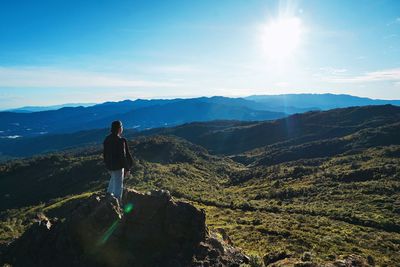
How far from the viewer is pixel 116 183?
18297 mm

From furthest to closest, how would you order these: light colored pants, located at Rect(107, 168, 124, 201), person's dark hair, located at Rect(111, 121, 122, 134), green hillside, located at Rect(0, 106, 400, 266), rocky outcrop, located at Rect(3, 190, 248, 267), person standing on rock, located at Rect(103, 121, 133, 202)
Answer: green hillside, located at Rect(0, 106, 400, 266) → light colored pants, located at Rect(107, 168, 124, 201) → person standing on rock, located at Rect(103, 121, 133, 202) → person's dark hair, located at Rect(111, 121, 122, 134) → rocky outcrop, located at Rect(3, 190, 248, 267)

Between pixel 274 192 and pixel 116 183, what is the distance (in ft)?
269

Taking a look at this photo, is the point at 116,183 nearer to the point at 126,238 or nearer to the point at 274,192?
the point at 126,238

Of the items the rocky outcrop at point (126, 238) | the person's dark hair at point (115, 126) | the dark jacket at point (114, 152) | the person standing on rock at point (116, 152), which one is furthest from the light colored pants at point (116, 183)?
the person's dark hair at point (115, 126)

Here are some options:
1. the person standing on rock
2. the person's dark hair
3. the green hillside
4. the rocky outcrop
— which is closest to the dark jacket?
the person standing on rock

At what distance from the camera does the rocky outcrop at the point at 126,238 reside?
645 inches

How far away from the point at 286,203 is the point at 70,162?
326ft

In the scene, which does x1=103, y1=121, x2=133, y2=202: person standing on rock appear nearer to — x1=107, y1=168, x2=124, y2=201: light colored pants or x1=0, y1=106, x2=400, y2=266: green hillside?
x1=107, y1=168, x2=124, y2=201: light colored pants

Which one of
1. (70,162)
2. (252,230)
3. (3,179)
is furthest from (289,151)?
(252,230)

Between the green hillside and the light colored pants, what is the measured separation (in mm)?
10153

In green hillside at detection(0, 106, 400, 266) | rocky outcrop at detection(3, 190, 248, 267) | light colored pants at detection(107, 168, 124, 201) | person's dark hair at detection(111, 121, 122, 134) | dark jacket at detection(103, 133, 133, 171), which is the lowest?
green hillside at detection(0, 106, 400, 266)

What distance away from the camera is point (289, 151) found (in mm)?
184000

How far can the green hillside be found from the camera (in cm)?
4759

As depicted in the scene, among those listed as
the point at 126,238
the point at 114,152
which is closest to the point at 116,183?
the point at 114,152
